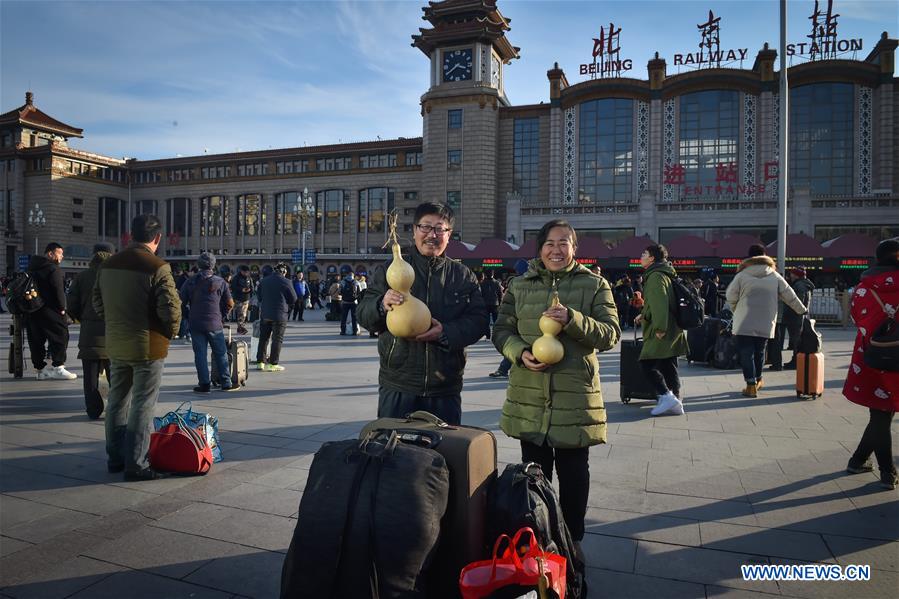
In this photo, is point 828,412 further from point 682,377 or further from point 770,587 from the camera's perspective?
point 770,587

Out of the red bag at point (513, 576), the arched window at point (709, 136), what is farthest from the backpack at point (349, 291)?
the arched window at point (709, 136)

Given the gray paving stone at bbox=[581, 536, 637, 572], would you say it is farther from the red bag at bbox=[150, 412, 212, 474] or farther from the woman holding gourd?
the red bag at bbox=[150, 412, 212, 474]

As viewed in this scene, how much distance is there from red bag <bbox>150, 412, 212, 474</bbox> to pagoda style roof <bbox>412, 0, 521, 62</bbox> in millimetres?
44125

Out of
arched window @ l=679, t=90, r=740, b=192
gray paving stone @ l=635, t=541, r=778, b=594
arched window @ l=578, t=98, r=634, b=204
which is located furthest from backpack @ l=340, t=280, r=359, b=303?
arched window @ l=679, t=90, r=740, b=192

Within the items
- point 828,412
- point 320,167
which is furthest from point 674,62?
point 828,412

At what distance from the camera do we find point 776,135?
37.8 meters

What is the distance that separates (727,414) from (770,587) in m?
4.18

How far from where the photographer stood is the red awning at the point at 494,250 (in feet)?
95.1

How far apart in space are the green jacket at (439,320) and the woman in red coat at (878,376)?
3.10 metres

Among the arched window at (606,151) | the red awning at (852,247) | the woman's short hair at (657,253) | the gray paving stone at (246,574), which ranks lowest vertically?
the gray paving stone at (246,574)

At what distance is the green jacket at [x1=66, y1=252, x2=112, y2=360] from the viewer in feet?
20.4

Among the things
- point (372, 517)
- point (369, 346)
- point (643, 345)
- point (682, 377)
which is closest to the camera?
point (372, 517)

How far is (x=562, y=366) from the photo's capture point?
308 centimetres

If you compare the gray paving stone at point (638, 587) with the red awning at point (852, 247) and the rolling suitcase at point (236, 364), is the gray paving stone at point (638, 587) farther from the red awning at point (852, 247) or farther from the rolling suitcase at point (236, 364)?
the red awning at point (852, 247)
